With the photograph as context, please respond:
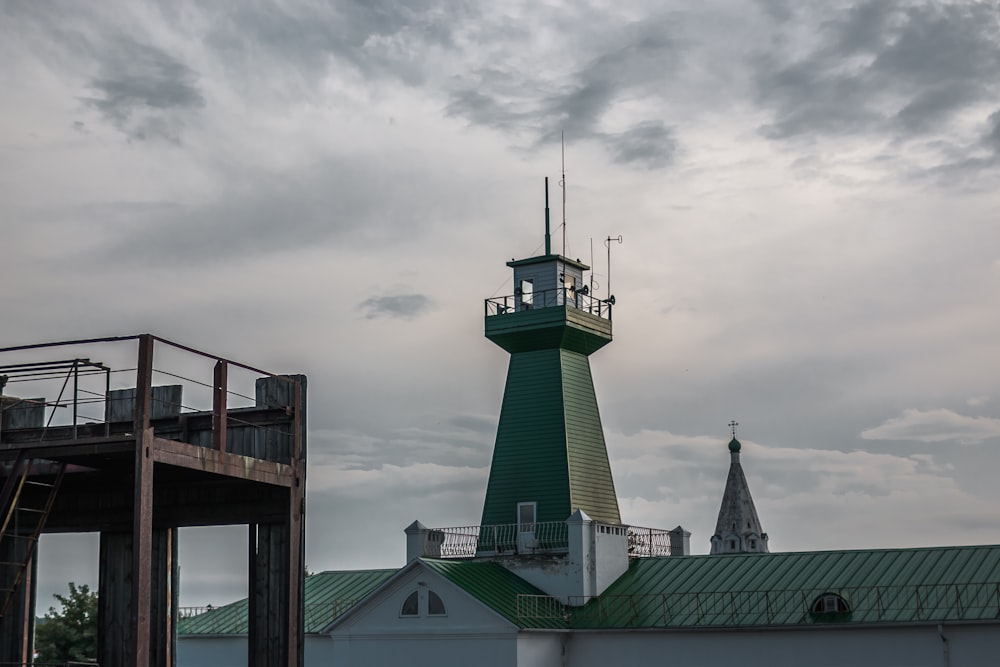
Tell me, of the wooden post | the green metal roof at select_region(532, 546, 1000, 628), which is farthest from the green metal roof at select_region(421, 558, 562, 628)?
Result: the wooden post

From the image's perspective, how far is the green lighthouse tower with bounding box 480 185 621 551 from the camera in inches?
1777

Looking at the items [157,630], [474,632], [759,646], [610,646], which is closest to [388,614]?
[474,632]

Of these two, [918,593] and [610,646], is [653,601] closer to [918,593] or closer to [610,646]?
[610,646]

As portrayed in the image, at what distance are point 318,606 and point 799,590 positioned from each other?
16034mm

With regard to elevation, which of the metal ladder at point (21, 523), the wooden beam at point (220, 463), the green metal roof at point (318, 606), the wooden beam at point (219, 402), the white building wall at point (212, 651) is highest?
the wooden beam at point (219, 402)

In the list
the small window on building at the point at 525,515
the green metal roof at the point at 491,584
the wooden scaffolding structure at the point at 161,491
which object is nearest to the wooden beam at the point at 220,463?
the wooden scaffolding structure at the point at 161,491

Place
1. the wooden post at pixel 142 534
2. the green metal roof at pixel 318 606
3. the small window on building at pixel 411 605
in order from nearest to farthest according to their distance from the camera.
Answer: the wooden post at pixel 142 534, the small window on building at pixel 411 605, the green metal roof at pixel 318 606

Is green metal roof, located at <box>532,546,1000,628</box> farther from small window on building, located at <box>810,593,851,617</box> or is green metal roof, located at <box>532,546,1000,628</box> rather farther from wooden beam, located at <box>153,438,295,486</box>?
wooden beam, located at <box>153,438,295,486</box>

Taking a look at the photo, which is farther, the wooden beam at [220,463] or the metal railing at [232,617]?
the metal railing at [232,617]

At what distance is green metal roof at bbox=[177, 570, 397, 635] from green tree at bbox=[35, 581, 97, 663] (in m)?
11.6

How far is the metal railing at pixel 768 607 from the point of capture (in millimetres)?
36406

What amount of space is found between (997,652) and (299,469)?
21.6 metres

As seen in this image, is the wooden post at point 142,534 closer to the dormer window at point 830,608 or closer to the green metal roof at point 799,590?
the green metal roof at point 799,590

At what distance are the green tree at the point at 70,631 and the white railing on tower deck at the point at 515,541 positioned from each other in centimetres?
1896
